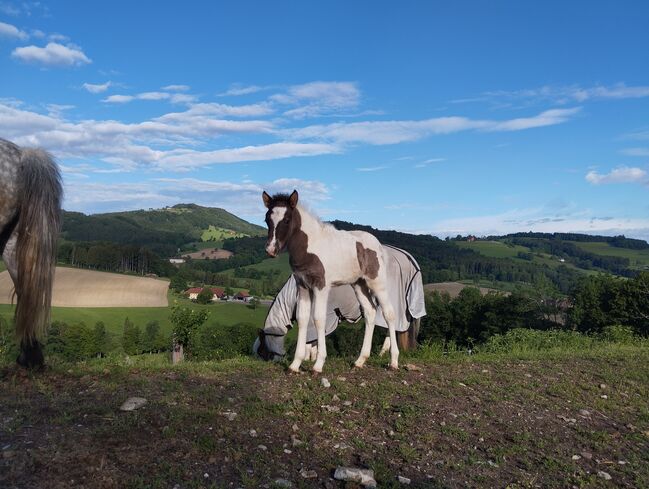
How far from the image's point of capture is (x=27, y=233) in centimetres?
574

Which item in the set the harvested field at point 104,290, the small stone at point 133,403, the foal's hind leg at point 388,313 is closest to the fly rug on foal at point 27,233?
the small stone at point 133,403

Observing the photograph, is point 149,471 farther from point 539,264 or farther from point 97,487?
point 539,264

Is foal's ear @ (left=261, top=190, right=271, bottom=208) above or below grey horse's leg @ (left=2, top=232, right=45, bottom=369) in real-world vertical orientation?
above

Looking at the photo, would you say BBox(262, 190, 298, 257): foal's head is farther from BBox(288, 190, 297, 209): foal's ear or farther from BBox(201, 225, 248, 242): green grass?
BBox(201, 225, 248, 242): green grass

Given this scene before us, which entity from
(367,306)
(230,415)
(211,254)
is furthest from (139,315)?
(230,415)

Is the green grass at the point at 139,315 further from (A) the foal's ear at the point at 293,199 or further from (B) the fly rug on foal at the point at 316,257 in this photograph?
(A) the foal's ear at the point at 293,199

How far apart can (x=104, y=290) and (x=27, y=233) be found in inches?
2897

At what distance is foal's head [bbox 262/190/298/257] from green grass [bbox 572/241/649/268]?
4608 inches

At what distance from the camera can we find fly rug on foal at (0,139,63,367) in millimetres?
5660

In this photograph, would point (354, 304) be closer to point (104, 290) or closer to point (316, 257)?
point (316, 257)

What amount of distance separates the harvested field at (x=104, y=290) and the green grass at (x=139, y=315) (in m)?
2.42

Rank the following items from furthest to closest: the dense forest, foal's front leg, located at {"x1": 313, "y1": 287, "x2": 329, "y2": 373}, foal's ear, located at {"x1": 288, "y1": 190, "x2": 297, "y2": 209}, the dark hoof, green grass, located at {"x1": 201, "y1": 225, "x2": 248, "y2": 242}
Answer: green grass, located at {"x1": 201, "y1": 225, "x2": 248, "y2": 242}, the dense forest, foal's front leg, located at {"x1": 313, "y1": 287, "x2": 329, "y2": 373}, foal's ear, located at {"x1": 288, "y1": 190, "x2": 297, "y2": 209}, the dark hoof

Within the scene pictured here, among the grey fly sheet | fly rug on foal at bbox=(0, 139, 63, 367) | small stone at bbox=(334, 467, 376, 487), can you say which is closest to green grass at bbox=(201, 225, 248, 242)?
the grey fly sheet

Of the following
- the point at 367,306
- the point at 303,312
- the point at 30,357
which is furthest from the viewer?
the point at 367,306
